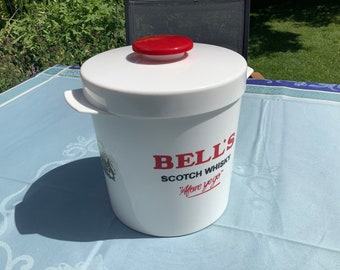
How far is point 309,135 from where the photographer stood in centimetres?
94

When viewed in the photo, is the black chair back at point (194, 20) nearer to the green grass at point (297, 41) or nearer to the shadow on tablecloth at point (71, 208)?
the shadow on tablecloth at point (71, 208)

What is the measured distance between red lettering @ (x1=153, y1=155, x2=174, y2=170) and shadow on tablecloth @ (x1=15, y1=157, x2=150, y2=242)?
19cm

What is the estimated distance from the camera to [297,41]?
3.25m

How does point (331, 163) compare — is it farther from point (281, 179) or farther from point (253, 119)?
point (253, 119)

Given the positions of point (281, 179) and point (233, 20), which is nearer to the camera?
point (281, 179)

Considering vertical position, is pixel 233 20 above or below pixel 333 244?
above

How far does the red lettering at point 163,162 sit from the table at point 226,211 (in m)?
0.18

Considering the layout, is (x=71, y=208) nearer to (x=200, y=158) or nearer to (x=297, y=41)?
(x=200, y=158)

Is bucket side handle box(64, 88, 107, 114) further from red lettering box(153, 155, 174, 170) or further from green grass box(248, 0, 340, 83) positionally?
green grass box(248, 0, 340, 83)

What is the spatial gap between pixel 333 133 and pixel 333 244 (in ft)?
1.29

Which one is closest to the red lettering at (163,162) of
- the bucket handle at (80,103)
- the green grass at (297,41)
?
the bucket handle at (80,103)

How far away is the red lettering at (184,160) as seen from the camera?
539 mm

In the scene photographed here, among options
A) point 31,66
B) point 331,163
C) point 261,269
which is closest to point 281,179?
point 331,163

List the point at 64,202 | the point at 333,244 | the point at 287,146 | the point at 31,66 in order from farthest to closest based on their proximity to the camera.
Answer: the point at 31,66 < the point at 287,146 < the point at 64,202 < the point at 333,244
